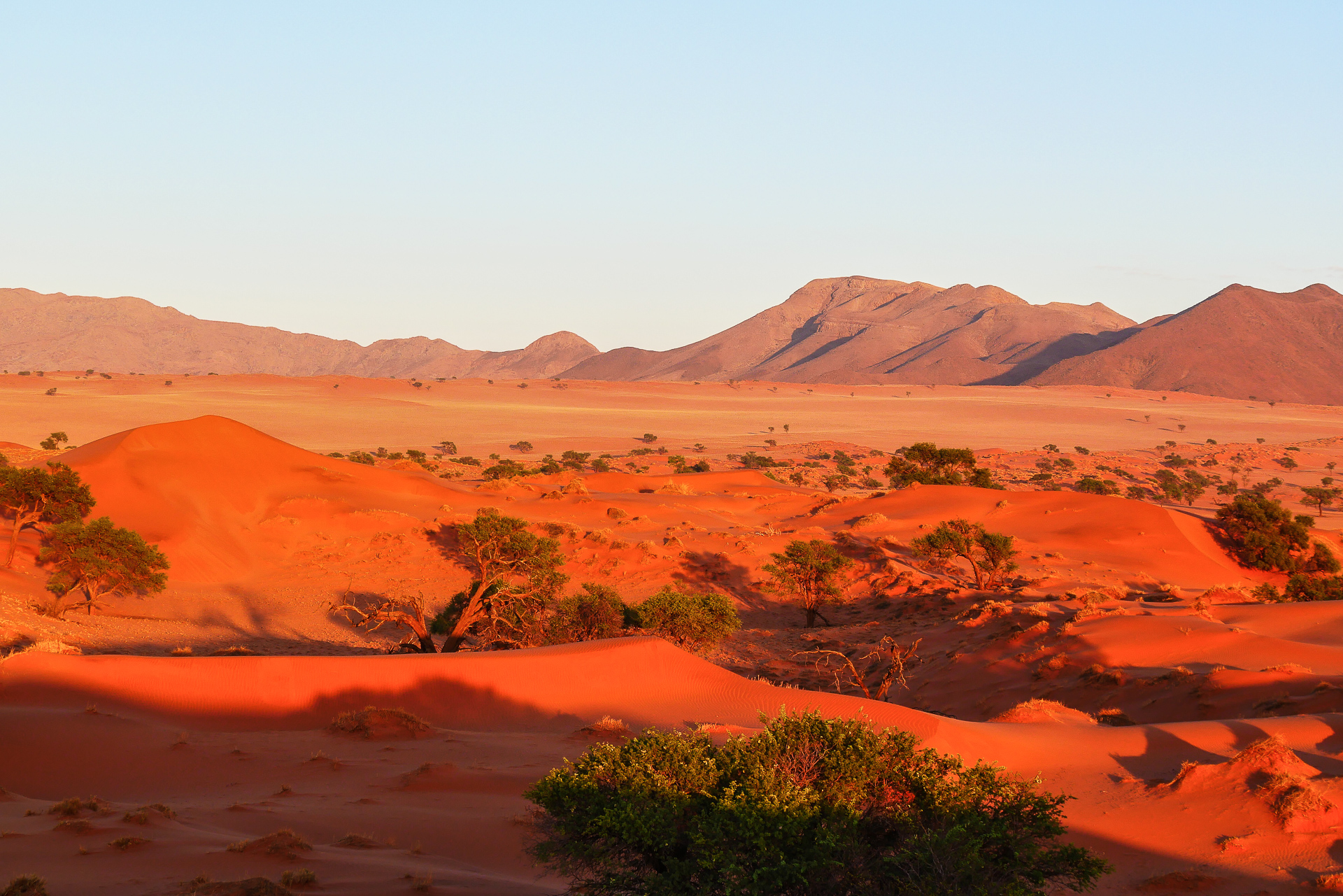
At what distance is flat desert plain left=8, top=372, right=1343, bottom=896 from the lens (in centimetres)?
930

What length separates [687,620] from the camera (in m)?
22.2

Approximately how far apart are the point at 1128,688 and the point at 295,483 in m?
30.7

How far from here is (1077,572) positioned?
1216 inches

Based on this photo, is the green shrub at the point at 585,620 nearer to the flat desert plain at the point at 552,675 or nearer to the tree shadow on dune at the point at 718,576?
the flat desert plain at the point at 552,675

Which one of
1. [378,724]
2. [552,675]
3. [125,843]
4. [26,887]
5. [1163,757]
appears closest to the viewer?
[26,887]

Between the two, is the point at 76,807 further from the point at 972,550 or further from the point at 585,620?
the point at 972,550

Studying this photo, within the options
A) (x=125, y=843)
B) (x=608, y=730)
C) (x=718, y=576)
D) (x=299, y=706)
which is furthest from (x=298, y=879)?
(x=718, y=576)

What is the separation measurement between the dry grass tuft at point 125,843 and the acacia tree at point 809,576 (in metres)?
21.4

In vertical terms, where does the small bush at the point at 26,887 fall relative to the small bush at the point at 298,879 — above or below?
above

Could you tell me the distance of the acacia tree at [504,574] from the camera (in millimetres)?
20234

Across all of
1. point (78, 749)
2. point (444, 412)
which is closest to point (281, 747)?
point (78, 749)

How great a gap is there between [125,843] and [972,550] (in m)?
28.4

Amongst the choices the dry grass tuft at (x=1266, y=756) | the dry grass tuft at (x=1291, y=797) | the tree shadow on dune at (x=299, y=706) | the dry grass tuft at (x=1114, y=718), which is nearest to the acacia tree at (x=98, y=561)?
the tree shadow on dune at (x=299, y=706)

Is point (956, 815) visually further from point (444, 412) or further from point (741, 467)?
point (444, 412)
